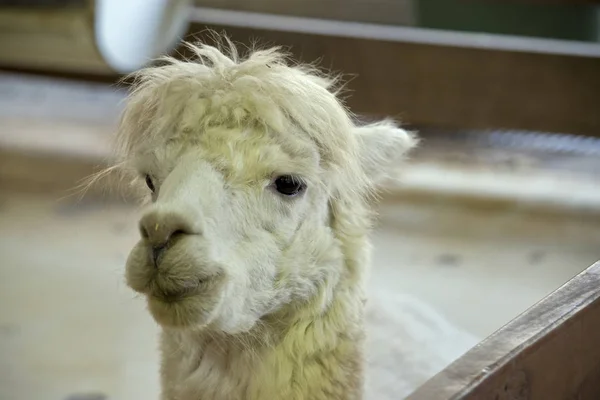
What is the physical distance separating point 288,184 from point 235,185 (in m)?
0.11

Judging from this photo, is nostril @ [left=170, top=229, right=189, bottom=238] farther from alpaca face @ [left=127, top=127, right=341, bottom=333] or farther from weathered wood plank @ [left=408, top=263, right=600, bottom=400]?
weathered wood plank @ [left=408, top=263, right=600, bottom=400]

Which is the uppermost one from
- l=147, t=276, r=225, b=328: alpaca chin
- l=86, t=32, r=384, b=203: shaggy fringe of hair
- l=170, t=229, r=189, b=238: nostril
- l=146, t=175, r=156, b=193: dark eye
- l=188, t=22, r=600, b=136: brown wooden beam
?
l=86, t=32, r=384, b=203: shaggy fringe of hair

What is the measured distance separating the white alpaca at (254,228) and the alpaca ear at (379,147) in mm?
49

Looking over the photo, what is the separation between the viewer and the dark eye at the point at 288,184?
4.51 ft

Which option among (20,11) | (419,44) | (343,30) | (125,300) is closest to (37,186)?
(20,11)

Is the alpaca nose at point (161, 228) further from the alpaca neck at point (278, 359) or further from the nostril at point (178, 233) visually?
the alpaca neck at point (278, 359)

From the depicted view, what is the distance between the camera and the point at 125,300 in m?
2.96

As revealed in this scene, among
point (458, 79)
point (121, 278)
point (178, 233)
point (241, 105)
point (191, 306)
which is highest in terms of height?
point (241, 105)

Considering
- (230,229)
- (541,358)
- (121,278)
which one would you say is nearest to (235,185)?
(230,229)

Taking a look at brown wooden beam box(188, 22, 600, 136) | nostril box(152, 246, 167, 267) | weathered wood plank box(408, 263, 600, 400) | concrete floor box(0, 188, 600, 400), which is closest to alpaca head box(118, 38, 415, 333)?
nostril box(152, 246, 167, 267)

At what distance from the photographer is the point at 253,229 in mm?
1336

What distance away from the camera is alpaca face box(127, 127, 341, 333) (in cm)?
119

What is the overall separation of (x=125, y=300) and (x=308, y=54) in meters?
1.30

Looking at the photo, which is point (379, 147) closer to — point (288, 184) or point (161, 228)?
point (288, 184)
